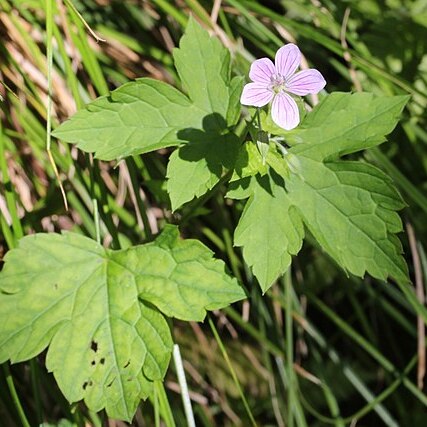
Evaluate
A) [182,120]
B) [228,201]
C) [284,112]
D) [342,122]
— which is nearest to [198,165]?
[182,120]

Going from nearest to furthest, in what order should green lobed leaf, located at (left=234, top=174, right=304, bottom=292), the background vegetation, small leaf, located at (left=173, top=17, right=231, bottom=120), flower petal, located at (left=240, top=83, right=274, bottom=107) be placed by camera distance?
1. flower petal, located at (left=240, top=83, right=274, bottom=107)
2. green lobed leaf, located at (left=234, top=174, right=304, bottom=292)
3. small leaf, located at (left=173, top=17, right=231, bottom=120)
4. the background vegetation

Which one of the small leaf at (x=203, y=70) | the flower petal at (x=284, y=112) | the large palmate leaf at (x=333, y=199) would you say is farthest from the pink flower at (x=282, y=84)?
the small leaf at (x=203, y=70)

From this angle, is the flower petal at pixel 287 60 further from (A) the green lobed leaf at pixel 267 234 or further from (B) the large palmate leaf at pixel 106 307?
(B) the large palmate leaf at pixel 106 307

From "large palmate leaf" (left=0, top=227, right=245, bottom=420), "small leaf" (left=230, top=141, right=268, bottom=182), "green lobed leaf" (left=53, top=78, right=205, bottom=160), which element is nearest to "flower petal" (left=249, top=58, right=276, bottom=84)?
"small leaf" (left=230, top=141, right=268, bottom=182)

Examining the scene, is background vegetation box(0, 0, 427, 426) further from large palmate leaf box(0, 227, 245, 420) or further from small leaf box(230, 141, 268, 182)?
small leaf box(230, 141, 268, 182)

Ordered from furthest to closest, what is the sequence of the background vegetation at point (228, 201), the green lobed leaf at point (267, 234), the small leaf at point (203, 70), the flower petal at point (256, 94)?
the background vegetation at point (228, 201) < the small leaf at point (203, 70) < the green lobed leaf at point (267, 234) < the flower petal at point (256, 94)

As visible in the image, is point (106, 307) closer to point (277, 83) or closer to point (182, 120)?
point (182, 120)

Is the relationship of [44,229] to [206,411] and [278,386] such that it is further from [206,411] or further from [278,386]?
[278,386]
